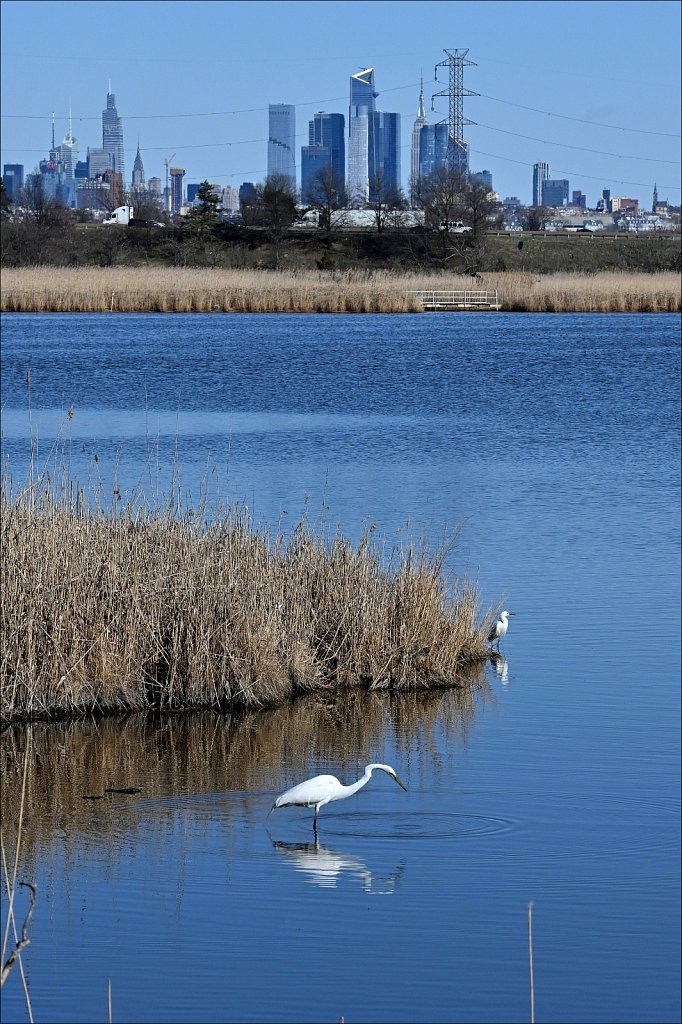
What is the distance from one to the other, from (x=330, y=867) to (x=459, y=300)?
41878 mm

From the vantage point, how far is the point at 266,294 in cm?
4272

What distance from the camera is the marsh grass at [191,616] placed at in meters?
7.74

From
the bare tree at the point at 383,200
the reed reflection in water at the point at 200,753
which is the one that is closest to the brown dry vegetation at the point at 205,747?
the reed reflection in water at the point at 200,753

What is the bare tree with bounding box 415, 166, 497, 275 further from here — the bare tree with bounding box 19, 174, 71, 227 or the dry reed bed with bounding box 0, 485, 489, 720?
the dry reed bed with bounding box 0, 485, 489, 720

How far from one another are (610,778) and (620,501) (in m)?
8.74

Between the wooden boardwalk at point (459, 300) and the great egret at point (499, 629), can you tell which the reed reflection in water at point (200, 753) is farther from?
the wooden boardwalk at point (459, 300)

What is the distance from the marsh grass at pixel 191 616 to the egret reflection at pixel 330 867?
6.83 feet

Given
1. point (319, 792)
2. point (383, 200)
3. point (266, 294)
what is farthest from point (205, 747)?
point (383, 200)

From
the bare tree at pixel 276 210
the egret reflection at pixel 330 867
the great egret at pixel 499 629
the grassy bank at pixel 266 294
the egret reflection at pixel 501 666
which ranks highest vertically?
the bare tree at pixel 276 210

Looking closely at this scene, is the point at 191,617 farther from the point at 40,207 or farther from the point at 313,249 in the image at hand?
the point at 40,207

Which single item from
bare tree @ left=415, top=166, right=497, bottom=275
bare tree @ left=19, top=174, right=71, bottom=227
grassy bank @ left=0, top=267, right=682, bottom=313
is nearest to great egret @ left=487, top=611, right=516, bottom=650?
grassy bank @ left=0, top=267, right=682, bottom=313

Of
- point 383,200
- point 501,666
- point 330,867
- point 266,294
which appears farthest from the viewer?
point 383,200

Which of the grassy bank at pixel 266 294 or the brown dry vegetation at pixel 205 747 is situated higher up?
the grassy bank at pixel 266 294

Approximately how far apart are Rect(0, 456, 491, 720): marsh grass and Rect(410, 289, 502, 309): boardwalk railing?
126ft
